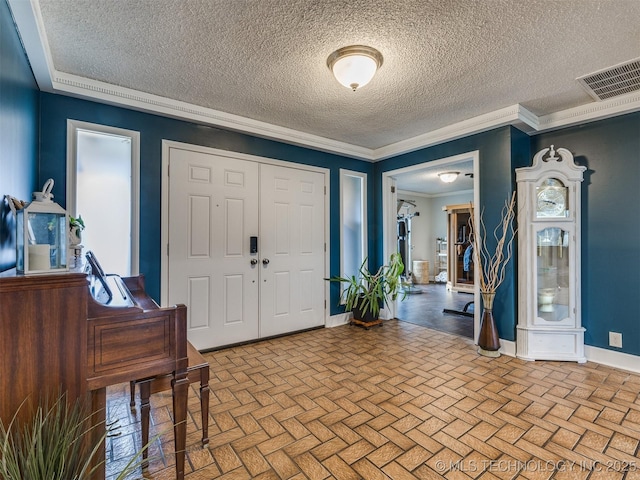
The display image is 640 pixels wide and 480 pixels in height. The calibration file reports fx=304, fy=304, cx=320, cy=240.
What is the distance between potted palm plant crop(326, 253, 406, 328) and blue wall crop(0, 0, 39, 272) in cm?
314

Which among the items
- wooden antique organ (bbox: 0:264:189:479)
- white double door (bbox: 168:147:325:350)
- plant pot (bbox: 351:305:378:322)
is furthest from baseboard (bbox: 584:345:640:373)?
wooden antique organ (bbox: 0:264:189:479)

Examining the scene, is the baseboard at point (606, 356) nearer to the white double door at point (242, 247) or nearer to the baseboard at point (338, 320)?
the baseboard at point (338, 320)

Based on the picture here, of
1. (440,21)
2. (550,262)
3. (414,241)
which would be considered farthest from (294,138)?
(414,241)

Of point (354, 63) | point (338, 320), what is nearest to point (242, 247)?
point (338, 320)

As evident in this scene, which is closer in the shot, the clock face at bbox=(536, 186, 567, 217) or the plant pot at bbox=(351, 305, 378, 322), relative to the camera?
the clock face at bbox=(536, 186, 567, 217)

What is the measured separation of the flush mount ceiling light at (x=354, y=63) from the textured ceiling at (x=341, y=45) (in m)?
0.05

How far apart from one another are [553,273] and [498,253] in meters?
0.62

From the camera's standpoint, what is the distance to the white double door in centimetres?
312

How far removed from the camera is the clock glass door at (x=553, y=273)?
3.14 m

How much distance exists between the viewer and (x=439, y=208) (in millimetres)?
8523

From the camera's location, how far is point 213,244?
3.29 meters

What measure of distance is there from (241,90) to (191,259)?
172 centimetres

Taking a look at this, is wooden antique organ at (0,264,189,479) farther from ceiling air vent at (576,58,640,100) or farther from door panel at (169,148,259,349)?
ceiling air vent at (576,58,640,100)

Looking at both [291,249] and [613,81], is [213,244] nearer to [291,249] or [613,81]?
[291,249]
